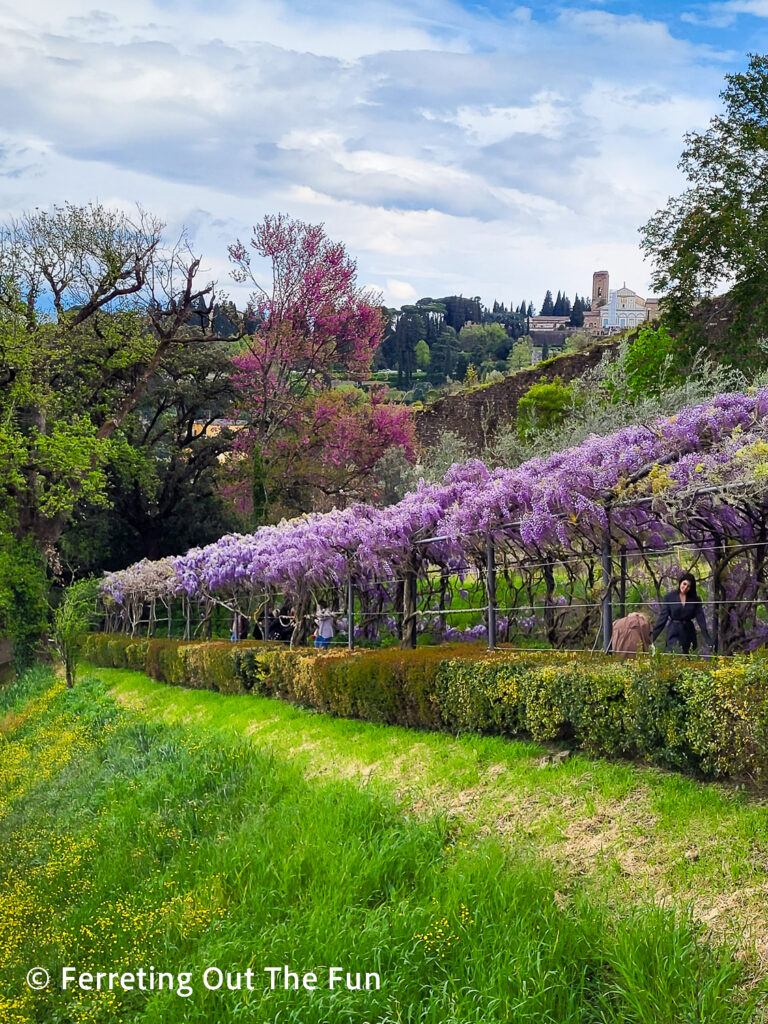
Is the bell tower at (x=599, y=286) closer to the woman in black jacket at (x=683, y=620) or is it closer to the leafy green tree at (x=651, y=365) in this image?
the leafy green tree at (x=651, y=365)

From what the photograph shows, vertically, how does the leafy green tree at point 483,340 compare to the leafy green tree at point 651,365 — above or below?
above

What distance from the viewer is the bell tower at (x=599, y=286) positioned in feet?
419

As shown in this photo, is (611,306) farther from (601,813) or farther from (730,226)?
(601,813)

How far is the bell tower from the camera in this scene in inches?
5033

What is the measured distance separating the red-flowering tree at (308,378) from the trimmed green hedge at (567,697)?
14467 millimetres

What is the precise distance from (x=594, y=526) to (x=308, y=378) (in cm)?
1880

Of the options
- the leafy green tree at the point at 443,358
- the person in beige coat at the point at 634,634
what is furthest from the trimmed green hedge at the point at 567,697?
the leafy green tree at the point at 443,358

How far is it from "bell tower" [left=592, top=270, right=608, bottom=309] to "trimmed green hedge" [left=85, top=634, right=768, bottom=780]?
123900 mm

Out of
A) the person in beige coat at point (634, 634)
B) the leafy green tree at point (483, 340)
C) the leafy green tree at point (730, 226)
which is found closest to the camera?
the person in beige coat at point (634, 634)

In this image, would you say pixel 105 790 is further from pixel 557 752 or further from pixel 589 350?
pixel 589 350

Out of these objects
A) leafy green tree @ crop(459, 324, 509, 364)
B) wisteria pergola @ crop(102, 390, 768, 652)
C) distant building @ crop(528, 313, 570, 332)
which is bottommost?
wisteria pergola @ crop(102, 390, 768, 652)

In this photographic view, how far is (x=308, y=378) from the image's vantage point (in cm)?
2747

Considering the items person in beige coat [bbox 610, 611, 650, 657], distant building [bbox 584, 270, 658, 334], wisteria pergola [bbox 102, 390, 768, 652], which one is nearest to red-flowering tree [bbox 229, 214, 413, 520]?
wisteria pergola [bbox 102, 390, 768, 652]

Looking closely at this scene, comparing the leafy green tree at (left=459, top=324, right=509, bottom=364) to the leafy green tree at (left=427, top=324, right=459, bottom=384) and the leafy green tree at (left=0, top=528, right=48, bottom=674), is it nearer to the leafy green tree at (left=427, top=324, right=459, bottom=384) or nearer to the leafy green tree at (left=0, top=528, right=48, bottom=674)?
the leafy green tree at (left=427, top=324, right=459, bottom=384)
